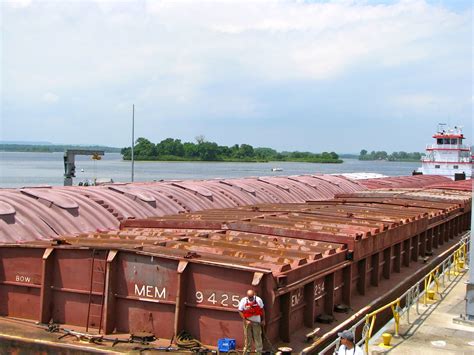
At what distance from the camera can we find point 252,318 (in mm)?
8055

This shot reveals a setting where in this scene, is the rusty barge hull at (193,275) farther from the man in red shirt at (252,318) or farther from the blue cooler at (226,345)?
the man in red shirt at (252,318)

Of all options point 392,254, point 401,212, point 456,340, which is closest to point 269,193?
point 401,212

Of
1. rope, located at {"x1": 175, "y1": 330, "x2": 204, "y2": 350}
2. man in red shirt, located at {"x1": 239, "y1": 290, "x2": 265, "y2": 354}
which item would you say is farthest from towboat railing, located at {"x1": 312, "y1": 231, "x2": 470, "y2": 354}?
rope, located at {"x1": 175, "y1": 330, "x2": 204, "y2": 350}

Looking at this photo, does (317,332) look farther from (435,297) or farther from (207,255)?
(435,297)

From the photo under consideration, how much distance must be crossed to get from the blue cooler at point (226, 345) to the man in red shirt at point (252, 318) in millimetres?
322

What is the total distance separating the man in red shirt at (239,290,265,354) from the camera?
8.03 m

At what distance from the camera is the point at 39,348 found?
9.40m

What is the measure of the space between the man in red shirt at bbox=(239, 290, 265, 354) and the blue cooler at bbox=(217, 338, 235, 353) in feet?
1.06

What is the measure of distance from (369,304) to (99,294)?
5469 mm

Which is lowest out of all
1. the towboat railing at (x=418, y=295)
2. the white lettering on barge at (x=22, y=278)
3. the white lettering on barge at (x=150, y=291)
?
the towboat railing at (x=418, y=295)

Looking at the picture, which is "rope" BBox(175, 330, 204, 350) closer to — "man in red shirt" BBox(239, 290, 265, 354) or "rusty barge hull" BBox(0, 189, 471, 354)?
"rusty barge hull" BBox(0, 189, 471, 354)

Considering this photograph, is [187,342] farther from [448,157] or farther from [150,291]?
[448,157]

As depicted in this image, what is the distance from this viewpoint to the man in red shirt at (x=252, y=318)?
8031 millimetres

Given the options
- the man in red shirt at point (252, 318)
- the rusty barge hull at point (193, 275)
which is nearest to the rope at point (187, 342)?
the rusty barge hull at point (193, 275)
